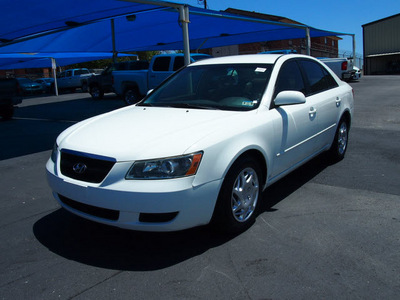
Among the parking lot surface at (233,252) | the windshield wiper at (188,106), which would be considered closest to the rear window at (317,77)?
the parking lot surface at (233,252)

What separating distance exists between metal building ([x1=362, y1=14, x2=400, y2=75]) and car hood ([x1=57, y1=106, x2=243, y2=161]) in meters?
42.0

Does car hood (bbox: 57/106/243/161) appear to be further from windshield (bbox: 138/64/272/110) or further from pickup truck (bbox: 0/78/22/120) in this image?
pickup truck (bbox: 0/78/22/120)

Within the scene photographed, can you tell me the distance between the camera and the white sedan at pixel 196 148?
2939 mm

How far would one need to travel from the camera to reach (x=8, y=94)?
12.7 meters

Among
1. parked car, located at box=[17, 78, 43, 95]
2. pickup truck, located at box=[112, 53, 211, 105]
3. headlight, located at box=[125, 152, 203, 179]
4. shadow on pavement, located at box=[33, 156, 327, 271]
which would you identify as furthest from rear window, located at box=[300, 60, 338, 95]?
parked car, located at box=[17, 78, 43, 95]

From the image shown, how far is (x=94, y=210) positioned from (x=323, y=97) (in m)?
3.30

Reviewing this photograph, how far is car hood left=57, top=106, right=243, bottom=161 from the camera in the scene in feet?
9.89

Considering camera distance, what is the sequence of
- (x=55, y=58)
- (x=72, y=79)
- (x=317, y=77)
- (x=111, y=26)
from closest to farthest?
(x=317, y=77) → (x=111, y=26) → (x=55, y=58) → (x=72, y=79)

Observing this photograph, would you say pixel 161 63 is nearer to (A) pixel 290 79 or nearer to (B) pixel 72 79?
(A) pixel 290 79

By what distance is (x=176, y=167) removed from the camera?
116 inches

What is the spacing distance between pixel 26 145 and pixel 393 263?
754 cm

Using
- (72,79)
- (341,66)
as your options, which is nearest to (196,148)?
(341,66)

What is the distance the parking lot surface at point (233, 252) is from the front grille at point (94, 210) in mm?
362

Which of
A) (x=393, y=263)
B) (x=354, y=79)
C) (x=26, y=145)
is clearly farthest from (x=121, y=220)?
(x=354, y=79)
